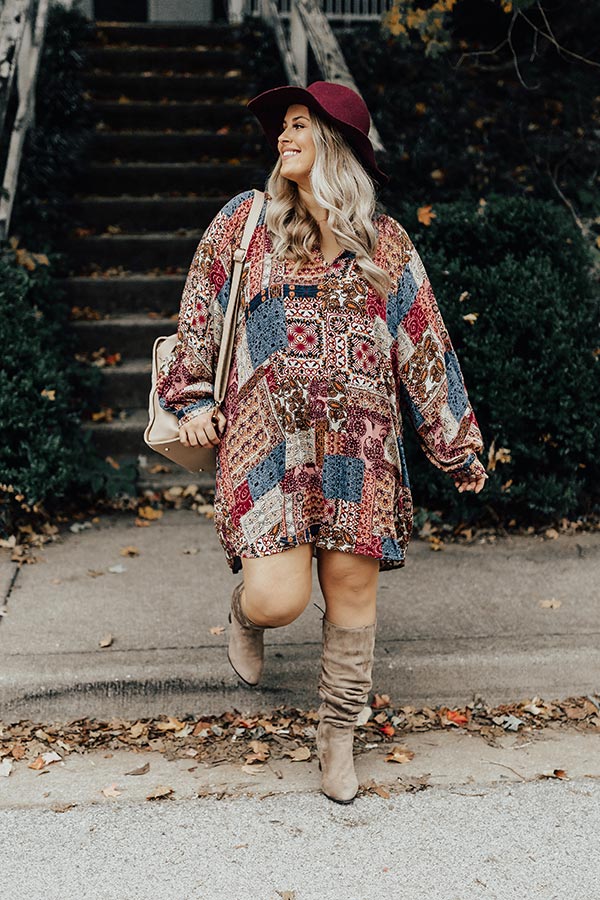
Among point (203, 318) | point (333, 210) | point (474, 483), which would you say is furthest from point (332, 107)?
point (474, 483)

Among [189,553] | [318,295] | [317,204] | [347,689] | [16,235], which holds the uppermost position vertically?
[317,204]

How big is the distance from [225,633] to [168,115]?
5.51 m

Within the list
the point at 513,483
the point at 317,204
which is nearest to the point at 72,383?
the point at 513,483

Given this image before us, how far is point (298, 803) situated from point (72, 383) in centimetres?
336

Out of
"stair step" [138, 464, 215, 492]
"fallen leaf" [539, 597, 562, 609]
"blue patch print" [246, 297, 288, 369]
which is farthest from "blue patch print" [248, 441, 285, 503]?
"stair step" [138, 464, 215, 492]

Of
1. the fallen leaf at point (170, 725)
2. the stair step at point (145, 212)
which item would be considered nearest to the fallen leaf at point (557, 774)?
the fallen leaf at point (170, 725)

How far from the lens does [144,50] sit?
912 centimetres

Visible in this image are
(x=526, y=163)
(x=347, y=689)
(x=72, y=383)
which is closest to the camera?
(x=347, y=689)

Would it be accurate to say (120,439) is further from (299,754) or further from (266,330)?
(266,330)

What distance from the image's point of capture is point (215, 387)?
3225mm

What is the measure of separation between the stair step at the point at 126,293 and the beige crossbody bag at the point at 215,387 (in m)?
3.33

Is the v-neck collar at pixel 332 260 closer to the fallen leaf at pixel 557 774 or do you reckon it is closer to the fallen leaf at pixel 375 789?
the fallen leaf at pixel 375 789

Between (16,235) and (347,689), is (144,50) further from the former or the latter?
(347,689)

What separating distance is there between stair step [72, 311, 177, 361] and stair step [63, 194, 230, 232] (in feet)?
3.83
